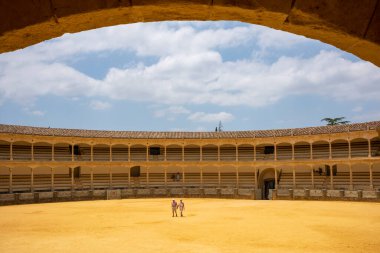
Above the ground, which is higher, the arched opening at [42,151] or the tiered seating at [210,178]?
the arched opening at [42,151]

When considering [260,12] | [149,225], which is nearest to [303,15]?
[260,12]

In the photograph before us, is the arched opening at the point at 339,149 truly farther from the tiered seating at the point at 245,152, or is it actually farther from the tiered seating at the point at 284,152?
the tiered seating at the point at 245,152

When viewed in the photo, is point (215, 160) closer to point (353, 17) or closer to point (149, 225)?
point (149, 225)

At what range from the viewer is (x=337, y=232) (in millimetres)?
15242

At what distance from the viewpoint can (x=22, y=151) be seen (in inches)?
1372

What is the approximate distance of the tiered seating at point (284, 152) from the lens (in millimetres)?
38244

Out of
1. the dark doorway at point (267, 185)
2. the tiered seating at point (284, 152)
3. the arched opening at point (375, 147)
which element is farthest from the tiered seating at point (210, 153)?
the arched opening at point (375, 147)

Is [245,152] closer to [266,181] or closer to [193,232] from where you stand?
[266,181]

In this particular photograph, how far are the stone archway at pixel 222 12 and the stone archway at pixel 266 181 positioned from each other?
37.1 meters

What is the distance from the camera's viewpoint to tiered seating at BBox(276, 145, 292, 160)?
3824cm

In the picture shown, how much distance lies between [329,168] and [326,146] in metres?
2.27

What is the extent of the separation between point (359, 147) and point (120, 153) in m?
23.8

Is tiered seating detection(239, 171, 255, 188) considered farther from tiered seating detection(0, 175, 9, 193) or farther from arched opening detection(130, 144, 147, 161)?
tiered seating detection(0, 175, 9, 193)

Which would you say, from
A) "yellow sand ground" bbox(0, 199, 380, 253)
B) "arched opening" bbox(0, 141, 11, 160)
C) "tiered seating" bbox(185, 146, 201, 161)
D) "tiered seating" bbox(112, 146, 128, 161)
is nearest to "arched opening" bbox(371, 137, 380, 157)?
"yellow sand ground" bbox(0, 199, 380, 253)
